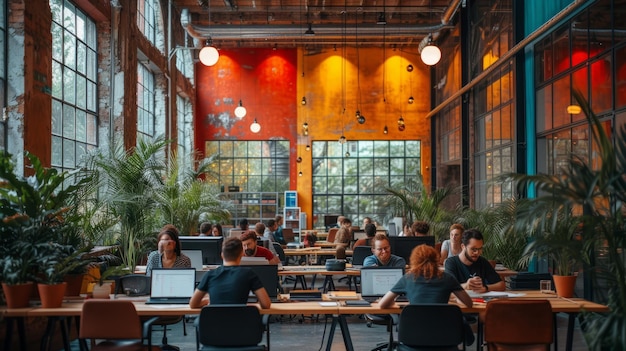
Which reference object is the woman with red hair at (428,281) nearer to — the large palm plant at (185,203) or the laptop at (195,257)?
the laptop at (195,257)

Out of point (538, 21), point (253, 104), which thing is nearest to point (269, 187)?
point (253, 104)

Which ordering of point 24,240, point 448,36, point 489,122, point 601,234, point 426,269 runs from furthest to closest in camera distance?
point 448,36, point 489,122, point 24,240, point 426,269, point 601,234

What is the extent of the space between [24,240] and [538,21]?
9468 mm

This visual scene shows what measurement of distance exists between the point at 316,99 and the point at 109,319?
19.3m

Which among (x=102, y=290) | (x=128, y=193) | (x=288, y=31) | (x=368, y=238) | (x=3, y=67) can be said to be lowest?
(x=102, y=290)

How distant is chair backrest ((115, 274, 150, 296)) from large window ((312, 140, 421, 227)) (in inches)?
690

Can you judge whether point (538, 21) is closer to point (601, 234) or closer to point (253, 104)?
point (601, 234)

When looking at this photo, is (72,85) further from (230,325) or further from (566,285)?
(566,285)

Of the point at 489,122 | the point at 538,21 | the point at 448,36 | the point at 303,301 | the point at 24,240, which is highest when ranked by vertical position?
the point at 448,36

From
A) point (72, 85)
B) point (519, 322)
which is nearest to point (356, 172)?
point (72, 85)

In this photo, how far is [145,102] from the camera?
692 inches

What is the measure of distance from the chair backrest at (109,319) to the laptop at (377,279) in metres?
2.11

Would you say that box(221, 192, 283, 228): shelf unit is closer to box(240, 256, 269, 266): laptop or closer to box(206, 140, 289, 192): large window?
box(206, 140, 289, 192): large window

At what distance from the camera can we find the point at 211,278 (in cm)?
564
